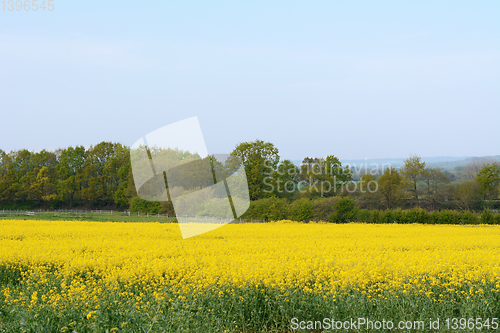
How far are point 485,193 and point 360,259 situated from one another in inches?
1703

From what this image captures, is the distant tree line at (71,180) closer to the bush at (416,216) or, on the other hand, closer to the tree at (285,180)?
the tree at (285,180)

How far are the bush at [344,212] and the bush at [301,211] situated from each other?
211cm

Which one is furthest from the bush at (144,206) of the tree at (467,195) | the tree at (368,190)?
the tree at (467,195)

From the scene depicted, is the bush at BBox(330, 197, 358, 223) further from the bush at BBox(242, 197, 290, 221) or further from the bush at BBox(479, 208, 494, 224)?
the bush at BBox(479, 208, 494, 224)

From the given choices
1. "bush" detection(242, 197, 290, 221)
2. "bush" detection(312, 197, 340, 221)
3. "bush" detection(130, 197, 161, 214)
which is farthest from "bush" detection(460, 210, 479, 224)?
"bush" detection(130, 197, 161, 214)

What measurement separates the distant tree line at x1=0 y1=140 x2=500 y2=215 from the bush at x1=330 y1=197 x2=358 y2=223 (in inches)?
21.4

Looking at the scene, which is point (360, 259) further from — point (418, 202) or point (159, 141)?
point (418, 202)

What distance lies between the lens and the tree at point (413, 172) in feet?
157

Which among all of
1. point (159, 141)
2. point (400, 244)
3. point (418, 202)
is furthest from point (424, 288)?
point (418, 202)

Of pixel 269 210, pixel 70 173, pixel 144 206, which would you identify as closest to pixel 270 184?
pixel 269 210

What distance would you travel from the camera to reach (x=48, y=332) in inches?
195

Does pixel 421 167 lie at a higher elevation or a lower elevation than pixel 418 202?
higher

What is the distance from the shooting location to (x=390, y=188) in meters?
43.3

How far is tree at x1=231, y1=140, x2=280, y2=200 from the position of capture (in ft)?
159
